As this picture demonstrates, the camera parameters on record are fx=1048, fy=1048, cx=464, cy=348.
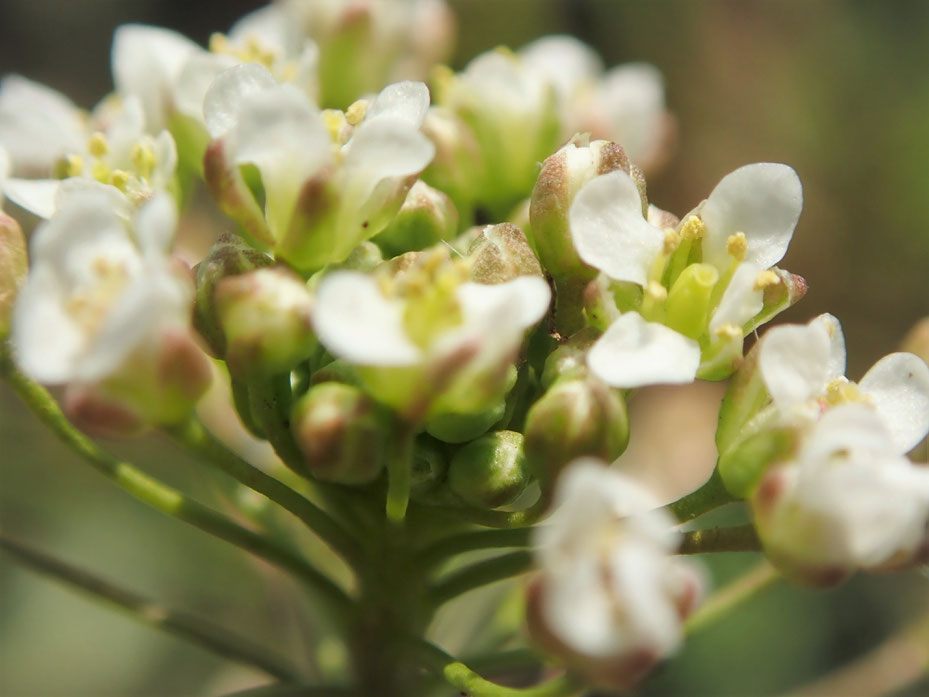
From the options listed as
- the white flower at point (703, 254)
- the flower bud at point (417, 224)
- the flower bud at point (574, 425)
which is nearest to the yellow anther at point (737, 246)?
the white flower at point (703, 254)

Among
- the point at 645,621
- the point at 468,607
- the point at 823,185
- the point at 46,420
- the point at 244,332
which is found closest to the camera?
the point at 645,621

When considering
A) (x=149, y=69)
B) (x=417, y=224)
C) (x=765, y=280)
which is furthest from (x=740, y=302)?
(x=149, y=69)

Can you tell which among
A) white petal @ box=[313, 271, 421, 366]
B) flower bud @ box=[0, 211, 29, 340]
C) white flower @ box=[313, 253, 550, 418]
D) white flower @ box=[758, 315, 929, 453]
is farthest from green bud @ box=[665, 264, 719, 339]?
flower bud @ box=[0, 211, 29, 340]

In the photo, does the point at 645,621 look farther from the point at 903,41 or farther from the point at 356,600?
the point at 903,41

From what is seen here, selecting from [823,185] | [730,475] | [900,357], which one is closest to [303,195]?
[730,475]

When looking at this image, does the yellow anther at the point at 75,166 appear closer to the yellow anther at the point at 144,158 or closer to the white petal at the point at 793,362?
the yellow anther at the point at 144,158

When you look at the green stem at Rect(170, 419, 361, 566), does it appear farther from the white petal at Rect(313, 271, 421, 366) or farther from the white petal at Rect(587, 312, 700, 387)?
the white petal at Rect(587, 312, 700, 387)
